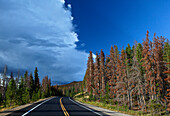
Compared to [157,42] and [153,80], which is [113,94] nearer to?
[153,80]

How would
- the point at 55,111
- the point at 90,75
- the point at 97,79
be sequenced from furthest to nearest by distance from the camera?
the point at 90,75 < the point at 97,79 < the point at 55,111

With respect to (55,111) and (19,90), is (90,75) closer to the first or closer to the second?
(19,90)

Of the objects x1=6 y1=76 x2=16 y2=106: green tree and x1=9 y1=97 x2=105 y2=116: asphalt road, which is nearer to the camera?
x1=9 y1=97 x2=105 y2=116: asphalt road

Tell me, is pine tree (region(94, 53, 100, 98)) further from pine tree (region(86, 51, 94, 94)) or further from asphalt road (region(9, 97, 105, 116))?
asphalt road (region(9, 97, 105, 116))

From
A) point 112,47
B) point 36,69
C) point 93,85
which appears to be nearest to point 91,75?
point 93,85

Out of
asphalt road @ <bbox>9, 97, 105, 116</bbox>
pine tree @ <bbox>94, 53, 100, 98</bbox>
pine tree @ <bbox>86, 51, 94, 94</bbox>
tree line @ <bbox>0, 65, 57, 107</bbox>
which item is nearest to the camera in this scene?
asphalt road @ <bbox>9, 97, 105, 116</bbox>

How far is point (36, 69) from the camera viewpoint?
75312 millimetres

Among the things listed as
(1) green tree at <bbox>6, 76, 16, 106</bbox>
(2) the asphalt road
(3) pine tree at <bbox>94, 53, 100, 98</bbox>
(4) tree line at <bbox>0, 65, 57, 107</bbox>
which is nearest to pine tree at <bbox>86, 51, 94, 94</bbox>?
(3) pine tree at <bbox>94, 53, 100, 98</bbox>

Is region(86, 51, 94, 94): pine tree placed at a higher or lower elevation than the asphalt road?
higher

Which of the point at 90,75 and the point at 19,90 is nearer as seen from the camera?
the point at 19,90

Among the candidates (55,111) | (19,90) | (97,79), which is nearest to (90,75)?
(97,79)

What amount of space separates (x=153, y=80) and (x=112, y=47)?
22422mm

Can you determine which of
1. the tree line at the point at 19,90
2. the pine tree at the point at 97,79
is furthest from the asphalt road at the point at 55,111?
the pine tree at the point at 97,79

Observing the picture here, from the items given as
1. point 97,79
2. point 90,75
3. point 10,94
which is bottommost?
point 10,94
